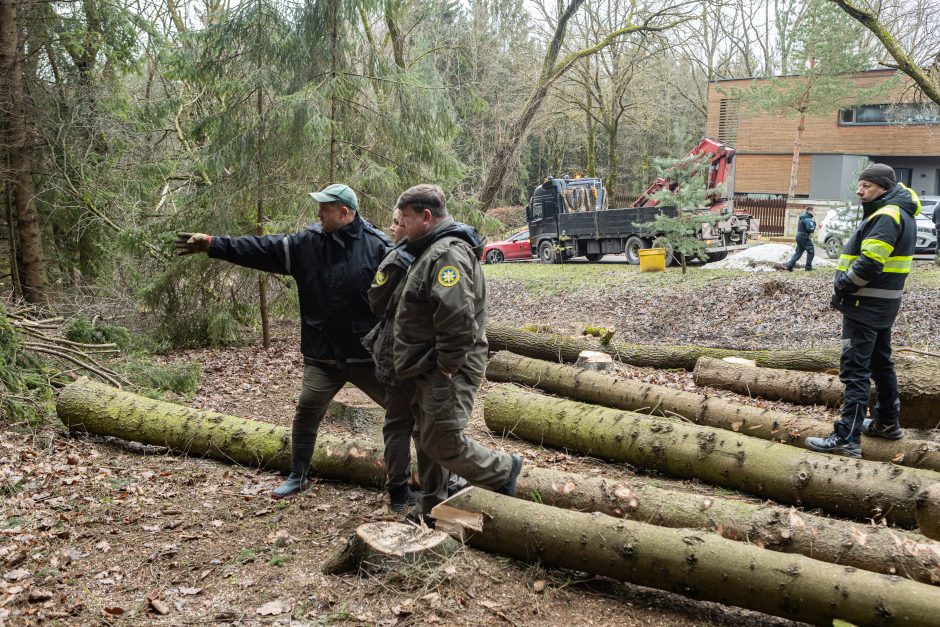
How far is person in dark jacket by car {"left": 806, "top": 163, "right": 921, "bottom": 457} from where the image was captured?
16.7ft

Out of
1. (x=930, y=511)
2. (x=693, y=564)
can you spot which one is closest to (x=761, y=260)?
(x=930, y=511)

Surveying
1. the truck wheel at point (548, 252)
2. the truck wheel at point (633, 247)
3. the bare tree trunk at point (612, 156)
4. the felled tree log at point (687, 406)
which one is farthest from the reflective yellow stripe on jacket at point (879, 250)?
the bare tree trunk at point (612, 156)

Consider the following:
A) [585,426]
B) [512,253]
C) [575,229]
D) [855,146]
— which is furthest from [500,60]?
[585,426]

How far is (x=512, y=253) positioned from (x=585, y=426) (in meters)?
21.5

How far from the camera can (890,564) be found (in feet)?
11.5

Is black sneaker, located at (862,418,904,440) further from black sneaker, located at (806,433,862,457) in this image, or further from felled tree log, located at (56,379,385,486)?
felled tree log, located at (56,379,385,486)

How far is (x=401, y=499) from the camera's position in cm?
450

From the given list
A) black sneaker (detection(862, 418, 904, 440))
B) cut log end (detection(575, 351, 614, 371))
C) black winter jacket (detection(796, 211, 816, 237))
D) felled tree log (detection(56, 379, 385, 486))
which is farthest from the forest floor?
black winter jacket (detection(796, 211, 816, 237))

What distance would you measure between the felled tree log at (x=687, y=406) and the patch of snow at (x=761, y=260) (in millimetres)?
11928

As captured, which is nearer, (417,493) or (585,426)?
(417,493)

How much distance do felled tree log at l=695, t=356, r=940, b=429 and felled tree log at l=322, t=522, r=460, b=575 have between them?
13.9 feet

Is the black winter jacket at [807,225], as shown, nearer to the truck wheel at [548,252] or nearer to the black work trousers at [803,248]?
the black work trousers at [803,248]

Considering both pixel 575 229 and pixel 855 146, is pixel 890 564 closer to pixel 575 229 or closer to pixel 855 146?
pixel 575 229

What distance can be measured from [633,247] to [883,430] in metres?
16.1
